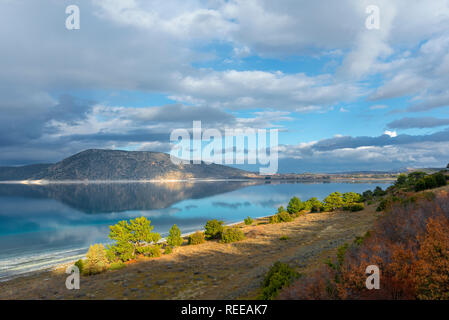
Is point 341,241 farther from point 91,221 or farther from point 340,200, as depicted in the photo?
point 91,221

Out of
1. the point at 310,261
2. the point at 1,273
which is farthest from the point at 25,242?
the point at 310,261

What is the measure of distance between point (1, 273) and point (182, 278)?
59.5ft

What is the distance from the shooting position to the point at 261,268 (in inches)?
630

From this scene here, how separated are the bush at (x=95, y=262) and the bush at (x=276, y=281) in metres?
13.6

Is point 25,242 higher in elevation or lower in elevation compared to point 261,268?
lower

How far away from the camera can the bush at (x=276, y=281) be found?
1027 cm

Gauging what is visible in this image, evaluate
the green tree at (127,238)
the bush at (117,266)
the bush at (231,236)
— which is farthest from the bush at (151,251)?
the bush at (231,236)

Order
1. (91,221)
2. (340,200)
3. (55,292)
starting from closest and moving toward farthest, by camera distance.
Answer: (55,292) → (340,200) → (91,221)

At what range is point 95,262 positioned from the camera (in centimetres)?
1944

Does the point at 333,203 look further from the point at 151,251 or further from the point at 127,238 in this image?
the point at 127,238

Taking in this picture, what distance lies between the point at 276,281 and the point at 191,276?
723 centimetres

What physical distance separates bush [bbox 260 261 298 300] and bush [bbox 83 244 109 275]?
1362 centimetres
